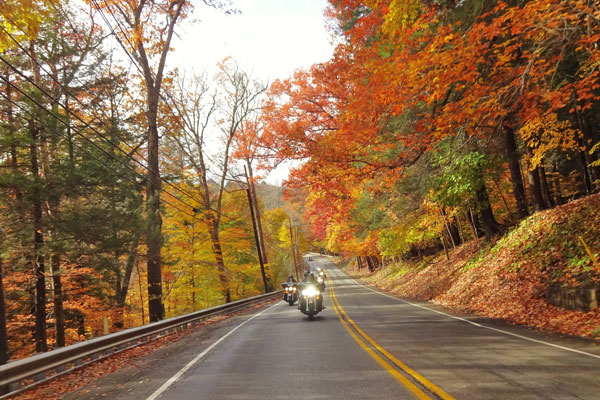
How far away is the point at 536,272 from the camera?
12133 mm

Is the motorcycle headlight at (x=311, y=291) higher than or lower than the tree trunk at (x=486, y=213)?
lower

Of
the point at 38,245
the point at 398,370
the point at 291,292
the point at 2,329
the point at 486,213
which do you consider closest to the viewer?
the point at 398,370

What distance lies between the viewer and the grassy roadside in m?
9.69

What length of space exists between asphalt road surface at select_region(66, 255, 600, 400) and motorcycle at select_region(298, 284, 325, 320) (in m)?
3.13

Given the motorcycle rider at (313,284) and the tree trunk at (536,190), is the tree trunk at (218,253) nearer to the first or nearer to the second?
the motorcycle rider at (313,284)

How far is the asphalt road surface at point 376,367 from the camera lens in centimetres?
476

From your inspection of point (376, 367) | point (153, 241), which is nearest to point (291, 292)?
point (153, 241)

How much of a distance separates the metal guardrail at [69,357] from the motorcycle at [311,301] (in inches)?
178

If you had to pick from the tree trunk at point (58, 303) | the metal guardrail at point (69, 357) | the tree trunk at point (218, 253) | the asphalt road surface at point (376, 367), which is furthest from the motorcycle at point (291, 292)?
the asphalt road surface at point (376, 367)

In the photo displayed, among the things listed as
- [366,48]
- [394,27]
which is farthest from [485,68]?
[366,48]

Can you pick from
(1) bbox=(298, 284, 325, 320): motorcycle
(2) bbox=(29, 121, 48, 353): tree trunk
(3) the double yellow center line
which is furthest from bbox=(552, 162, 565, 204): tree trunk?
(2) bbox=(29, 121, 48, 353): tree trunk

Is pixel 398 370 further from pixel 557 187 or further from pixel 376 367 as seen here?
pixel 557 187

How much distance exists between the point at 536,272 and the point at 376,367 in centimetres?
880

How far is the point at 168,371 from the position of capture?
6.85 m
